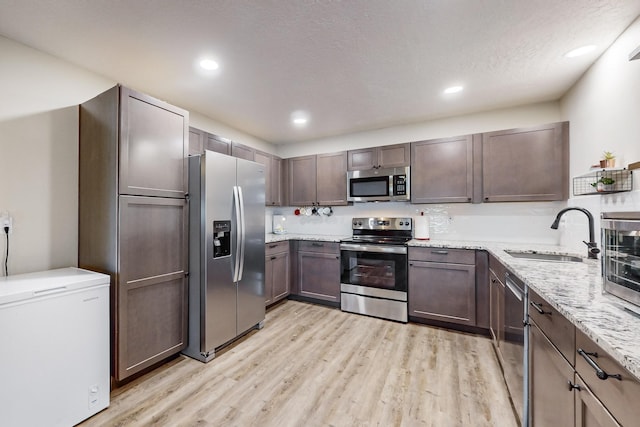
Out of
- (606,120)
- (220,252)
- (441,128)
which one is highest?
(441,128)

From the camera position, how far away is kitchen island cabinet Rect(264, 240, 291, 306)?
343 cm

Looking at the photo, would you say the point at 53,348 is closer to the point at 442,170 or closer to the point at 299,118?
the point at 299,118

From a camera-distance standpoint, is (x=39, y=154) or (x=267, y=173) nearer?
(x=39, y=154)

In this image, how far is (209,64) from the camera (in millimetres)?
2201

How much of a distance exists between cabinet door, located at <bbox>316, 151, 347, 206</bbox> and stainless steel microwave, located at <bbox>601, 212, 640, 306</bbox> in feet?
9.46

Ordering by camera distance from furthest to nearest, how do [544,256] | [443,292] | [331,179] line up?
[331,179] < [443,292] < [544,256]

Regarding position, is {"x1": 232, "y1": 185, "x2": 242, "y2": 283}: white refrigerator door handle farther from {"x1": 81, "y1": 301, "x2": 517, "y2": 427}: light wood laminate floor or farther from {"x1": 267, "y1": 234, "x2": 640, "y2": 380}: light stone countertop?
{"x1": 267, "y1": 234, "x2": 640, "y2": 380}: light stone countertop

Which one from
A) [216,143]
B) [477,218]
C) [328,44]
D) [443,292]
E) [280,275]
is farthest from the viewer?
[280,275]

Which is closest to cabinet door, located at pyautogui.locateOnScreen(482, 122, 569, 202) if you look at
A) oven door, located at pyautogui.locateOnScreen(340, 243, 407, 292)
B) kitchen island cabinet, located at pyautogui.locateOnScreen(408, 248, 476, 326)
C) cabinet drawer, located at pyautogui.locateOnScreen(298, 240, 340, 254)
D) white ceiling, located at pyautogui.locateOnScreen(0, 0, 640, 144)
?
white ceiling, located at pyautogui.locateOnScreen(0, 0, 640, 144)

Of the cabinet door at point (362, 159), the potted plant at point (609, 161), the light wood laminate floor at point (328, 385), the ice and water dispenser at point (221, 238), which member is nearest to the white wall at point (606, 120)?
the potted plant at point (609, 161)

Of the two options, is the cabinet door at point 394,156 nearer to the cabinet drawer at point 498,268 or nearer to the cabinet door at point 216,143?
the cabinet drawer at point 498,268

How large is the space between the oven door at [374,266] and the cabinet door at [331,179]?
77 centimetres

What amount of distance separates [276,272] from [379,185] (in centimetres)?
180

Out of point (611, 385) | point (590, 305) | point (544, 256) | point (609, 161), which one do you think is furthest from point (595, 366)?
point (544, 256)
